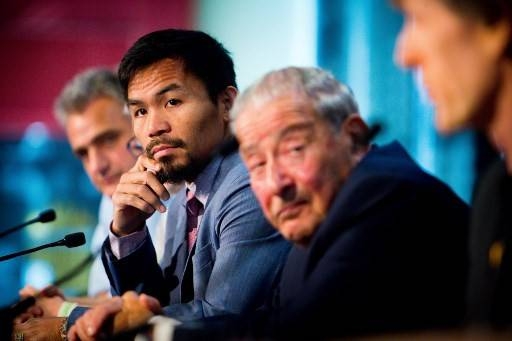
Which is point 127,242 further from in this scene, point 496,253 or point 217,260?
point 496,253

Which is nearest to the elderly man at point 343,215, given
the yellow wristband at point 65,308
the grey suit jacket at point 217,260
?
the grey suit jacket at point 217,260

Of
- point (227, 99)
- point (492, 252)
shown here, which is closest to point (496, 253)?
point (492, 252)

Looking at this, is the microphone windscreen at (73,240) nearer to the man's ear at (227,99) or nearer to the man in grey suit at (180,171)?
the man in grey suit at (180,171)

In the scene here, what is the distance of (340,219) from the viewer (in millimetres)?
1807

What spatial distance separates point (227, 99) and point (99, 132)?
117 centimetres

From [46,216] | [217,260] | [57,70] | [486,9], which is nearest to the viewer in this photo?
[486,9]

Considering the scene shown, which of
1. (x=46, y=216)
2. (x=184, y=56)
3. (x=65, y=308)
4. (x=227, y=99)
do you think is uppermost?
(x=184, y=56)

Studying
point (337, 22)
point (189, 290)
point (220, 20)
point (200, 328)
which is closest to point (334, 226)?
point (200, 328)

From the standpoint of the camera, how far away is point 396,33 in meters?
4.19

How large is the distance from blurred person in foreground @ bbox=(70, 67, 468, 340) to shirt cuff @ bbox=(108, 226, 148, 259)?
2.39 ft

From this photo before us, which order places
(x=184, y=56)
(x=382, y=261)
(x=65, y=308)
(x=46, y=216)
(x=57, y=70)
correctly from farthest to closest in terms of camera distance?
1. (x=57, y=70)
2. (x=65, y=308)
3. (x=184, y=56)
4. (x=46, y=216)
5. (x=382, y=261)

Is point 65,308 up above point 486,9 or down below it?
below

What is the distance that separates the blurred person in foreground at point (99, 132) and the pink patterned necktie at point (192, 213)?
94cm

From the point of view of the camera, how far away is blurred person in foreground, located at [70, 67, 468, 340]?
172cm
